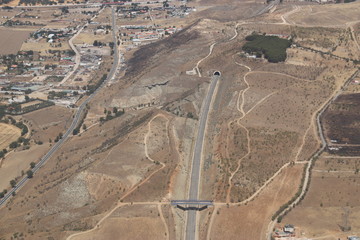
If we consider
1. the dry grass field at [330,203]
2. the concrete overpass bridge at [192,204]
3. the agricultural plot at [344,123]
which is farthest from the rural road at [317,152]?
the concrete overpass bridge at [192,204]

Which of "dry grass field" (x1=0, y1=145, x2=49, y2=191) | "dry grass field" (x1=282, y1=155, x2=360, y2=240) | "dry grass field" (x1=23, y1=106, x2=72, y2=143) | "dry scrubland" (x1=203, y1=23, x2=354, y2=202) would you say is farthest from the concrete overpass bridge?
"dry grass field" (x1=23, y1=106, x2=72, y2=143)

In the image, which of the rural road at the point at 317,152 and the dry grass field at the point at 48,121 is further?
the dry grass field at the point at 48,121

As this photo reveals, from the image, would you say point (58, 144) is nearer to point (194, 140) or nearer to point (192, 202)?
point (194, 140)

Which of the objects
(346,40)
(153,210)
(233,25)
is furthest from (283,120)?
(233,25)

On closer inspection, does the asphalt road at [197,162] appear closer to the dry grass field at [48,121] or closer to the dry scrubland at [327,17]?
the dry grass field at [48,121]

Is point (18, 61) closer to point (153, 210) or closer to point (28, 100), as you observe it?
point (28, 100)
